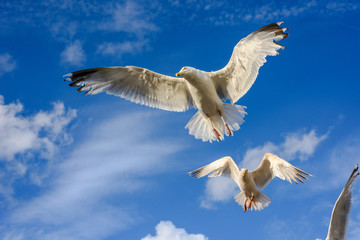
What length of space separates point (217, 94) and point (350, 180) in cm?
331

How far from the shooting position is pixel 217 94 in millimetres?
9281

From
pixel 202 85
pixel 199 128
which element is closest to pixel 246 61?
pixel 202 85

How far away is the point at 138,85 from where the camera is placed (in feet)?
30.7

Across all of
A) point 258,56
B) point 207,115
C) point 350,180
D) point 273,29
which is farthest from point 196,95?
point 350,180

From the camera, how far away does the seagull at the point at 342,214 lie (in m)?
7.51

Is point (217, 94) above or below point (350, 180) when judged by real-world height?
above

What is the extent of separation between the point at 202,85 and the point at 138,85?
1542 millimetres

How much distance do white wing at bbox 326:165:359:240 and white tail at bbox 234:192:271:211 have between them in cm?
124

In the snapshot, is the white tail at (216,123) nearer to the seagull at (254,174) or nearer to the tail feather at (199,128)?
the tail feather at (199,128)

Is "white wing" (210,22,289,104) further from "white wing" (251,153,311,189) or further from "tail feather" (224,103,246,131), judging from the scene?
"white wing" (251,153,311,189)

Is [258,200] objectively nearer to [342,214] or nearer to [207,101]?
[342,214]

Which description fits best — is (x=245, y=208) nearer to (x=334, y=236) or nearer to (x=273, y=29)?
(x=334, y=236)

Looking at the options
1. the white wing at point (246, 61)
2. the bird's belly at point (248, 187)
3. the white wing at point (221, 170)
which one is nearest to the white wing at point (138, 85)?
Answer: the white wing at point (246, 61)

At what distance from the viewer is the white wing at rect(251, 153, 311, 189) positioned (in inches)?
294
